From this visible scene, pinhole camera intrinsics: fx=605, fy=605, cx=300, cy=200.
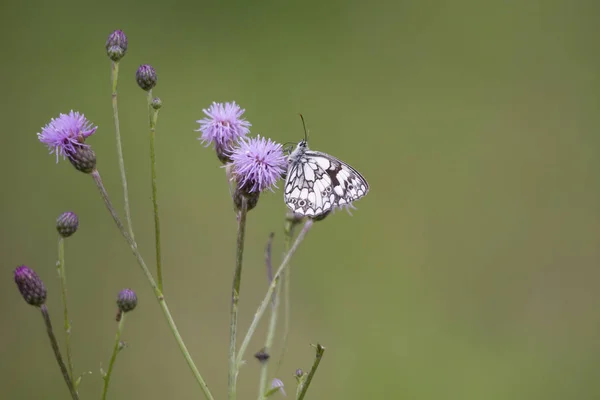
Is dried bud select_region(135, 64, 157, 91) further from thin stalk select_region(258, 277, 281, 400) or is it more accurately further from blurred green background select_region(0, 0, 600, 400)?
blurred green background select_region(0, 0, 600, 400)

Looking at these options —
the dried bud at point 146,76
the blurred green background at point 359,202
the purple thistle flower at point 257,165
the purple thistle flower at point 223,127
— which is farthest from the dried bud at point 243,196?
the blurred green background at point 359,202

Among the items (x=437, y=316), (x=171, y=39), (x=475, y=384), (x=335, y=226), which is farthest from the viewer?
(x=171, y=39)

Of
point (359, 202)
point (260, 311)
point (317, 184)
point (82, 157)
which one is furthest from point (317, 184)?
point (359, 202)

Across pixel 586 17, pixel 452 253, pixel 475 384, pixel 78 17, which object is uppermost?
pixel 586 17

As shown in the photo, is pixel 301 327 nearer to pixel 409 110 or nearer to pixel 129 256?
pixel 129 256

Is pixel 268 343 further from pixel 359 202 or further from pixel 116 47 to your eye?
pixel 359 202

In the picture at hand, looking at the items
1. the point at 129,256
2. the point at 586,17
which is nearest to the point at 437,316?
the point at 129,256

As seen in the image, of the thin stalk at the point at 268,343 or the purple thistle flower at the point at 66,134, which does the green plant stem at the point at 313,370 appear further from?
the purple thistle flower at the point at 66,134
